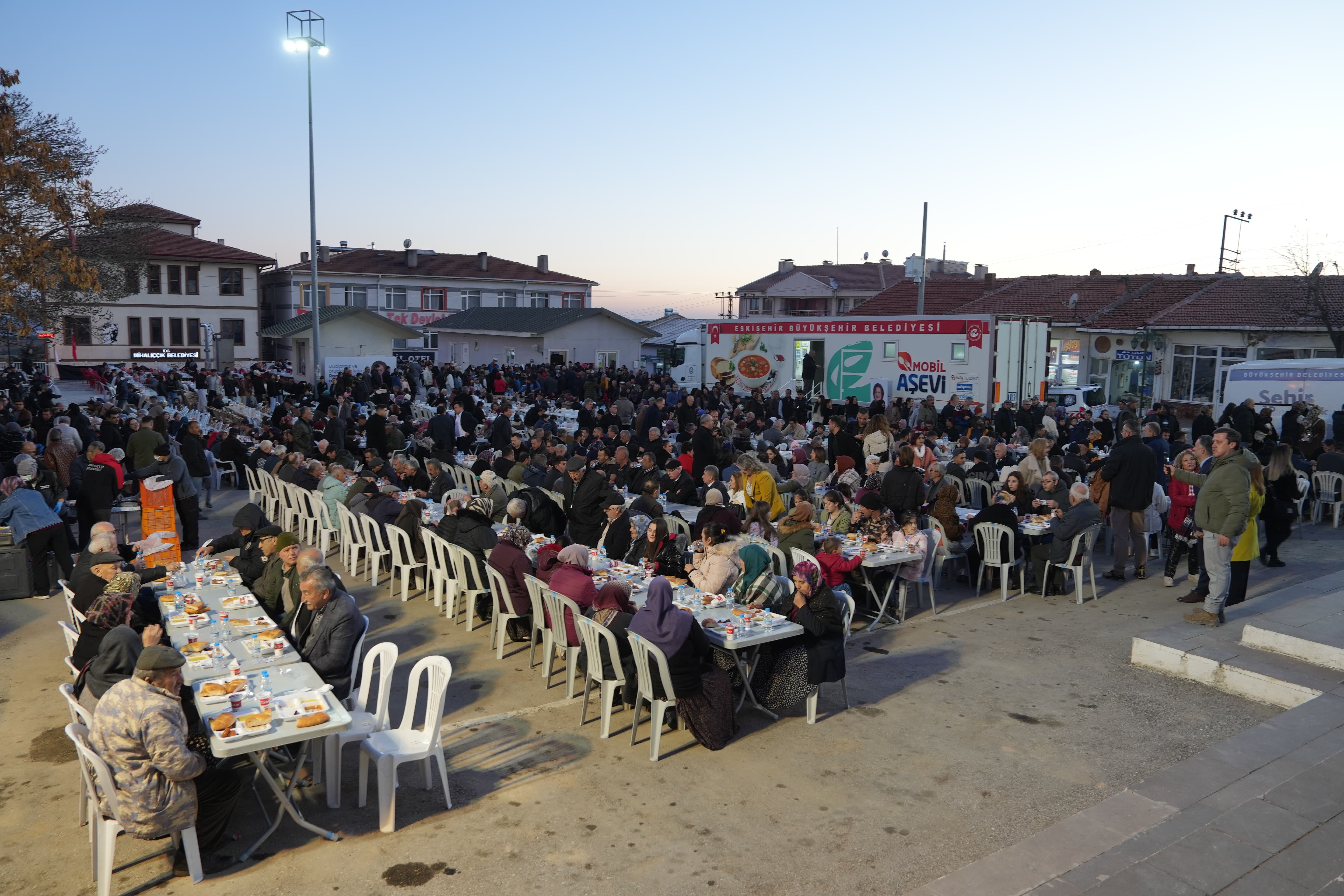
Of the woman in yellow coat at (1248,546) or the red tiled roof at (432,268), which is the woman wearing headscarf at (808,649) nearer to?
the woman in yellow coat at (1248,546)

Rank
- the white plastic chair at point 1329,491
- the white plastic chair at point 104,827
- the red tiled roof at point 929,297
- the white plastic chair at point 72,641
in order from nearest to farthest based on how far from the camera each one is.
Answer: the white plastic chair at point 104,827
the white plastic chair at point 72,641
the white plastic chair at point 1329,491
the red tiled roof at point 929,297

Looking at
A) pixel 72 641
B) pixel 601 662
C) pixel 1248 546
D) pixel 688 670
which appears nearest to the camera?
pixel 688 670

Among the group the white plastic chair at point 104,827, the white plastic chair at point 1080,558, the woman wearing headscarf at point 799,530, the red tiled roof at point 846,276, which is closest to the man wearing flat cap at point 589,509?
the woman wearing headscarf at point 799,530

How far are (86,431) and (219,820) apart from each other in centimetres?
1447

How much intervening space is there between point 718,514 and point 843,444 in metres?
4.79

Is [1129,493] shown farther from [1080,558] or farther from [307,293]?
[307,293]

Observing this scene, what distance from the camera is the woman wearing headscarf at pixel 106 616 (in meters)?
5.64

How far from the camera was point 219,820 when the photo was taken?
479 cm

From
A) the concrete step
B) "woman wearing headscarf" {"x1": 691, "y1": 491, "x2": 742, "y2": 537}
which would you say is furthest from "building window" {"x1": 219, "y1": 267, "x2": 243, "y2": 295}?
the concrete step

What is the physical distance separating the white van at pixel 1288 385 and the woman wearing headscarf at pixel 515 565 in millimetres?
18234

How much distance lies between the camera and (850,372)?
24.0 meters

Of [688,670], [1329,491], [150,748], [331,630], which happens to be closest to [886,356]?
[1329,491]

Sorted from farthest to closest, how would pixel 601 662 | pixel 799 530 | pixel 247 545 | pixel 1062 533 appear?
pixel 1062 533, pixel 799 530, pixel 247 545, pixel 601 662

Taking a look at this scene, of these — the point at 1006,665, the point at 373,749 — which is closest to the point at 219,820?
the point at 373,749
